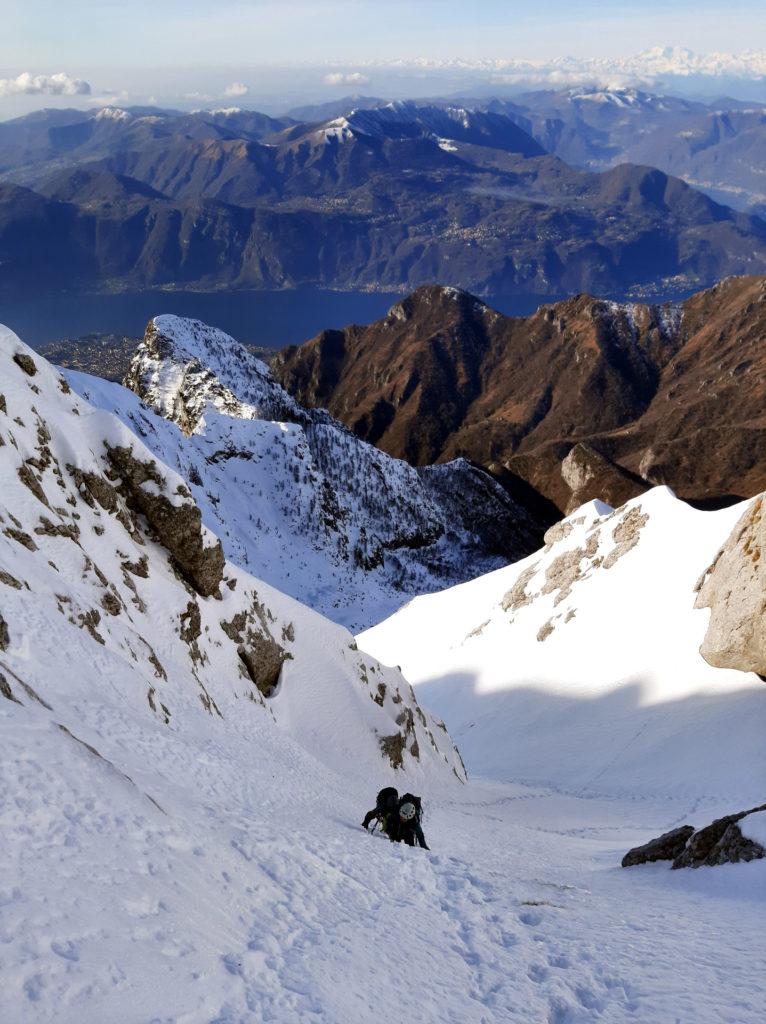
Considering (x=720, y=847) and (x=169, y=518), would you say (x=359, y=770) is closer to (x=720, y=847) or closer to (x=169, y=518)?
(x=169, y=518)

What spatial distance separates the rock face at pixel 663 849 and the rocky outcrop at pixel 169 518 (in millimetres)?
16387

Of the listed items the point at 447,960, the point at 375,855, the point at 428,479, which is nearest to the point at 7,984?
the point at 447,960

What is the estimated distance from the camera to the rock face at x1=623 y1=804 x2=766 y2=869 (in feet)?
49.6

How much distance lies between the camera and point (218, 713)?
2242 centimetres

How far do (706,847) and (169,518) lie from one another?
65.0ft

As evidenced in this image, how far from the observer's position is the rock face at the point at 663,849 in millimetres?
17234

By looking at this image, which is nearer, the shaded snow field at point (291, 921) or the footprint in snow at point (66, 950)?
the footprint in snow at point (66, 950)

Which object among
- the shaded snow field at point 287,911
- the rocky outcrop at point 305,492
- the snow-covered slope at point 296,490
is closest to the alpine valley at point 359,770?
the shaded snow field at point 287,911

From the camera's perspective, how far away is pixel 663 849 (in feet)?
57.1

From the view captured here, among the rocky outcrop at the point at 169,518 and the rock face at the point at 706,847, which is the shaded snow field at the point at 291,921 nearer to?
the rock face at the point at 706,847

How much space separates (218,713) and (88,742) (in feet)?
30.2

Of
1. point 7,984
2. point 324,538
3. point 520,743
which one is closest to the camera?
point 7,984

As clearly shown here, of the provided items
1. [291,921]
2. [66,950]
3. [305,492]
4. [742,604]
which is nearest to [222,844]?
[291,921]

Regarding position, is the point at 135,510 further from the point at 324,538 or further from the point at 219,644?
the point at 324,538
